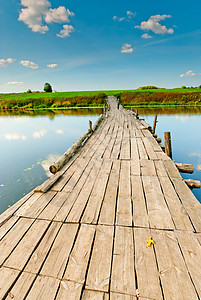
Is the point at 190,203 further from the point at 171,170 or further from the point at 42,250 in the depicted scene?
the point at 42,250

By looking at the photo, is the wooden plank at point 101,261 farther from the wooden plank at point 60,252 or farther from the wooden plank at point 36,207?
the wooden plank at point 36,207

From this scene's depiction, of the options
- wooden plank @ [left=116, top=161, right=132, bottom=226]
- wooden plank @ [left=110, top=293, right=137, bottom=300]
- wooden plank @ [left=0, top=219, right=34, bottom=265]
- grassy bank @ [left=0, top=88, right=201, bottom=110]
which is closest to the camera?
wooden plank @ [left=110, top=293, right=137, bottom=300]

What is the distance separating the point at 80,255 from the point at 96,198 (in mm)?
1316

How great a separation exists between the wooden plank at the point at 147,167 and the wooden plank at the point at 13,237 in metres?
3.23

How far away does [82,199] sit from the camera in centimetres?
328

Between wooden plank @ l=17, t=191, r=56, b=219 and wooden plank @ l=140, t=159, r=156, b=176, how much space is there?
2.71 m

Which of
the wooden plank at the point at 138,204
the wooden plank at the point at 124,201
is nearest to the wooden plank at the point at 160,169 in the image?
the wooden plank at the point at 138,204

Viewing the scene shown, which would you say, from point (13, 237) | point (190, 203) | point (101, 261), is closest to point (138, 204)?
point (190, 203)

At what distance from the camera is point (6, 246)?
225 centimetres

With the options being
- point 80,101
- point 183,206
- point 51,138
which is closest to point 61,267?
point 183,206

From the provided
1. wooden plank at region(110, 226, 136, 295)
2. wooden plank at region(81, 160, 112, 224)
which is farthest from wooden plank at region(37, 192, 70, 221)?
wooden plank at region(110, 226, 136, 295)

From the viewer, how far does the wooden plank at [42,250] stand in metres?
1.92

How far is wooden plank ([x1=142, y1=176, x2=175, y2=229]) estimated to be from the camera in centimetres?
254

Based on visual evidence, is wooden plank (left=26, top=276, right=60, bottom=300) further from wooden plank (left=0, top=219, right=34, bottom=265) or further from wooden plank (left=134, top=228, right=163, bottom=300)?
wooden plank (left=134, top=228, right=163, bottom=300)
